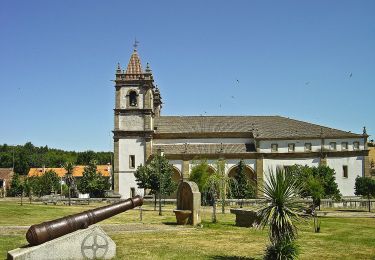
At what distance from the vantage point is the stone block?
12.9 metres

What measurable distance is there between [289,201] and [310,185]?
20.8m

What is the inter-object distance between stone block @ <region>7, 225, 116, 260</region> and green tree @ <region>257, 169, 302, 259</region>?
16.6 feet

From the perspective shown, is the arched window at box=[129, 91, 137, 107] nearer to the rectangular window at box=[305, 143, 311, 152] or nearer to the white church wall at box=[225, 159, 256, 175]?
the white church wall at box=[225, 159, 256, 175]

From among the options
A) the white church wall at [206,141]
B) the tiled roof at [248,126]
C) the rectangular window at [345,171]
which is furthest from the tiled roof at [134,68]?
the rectangular window at [345,171]

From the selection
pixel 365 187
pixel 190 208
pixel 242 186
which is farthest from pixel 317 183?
pixel 242 186

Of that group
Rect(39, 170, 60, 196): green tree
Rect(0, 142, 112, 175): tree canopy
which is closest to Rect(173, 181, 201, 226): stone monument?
Rect(39, 170, 60, 196): green tree

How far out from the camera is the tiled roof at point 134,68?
5694 cm

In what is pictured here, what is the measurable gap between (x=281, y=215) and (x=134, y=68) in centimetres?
4644

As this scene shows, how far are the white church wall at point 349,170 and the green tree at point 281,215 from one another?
4547 cm

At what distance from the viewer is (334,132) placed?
2303 inches

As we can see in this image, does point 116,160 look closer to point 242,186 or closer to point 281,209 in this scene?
point 242,186

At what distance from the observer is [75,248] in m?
13.9

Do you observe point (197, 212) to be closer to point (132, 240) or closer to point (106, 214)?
point (132, 240)

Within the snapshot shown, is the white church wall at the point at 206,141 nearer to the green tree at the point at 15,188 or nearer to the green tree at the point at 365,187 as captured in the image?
the green tree at the point at 365,187
